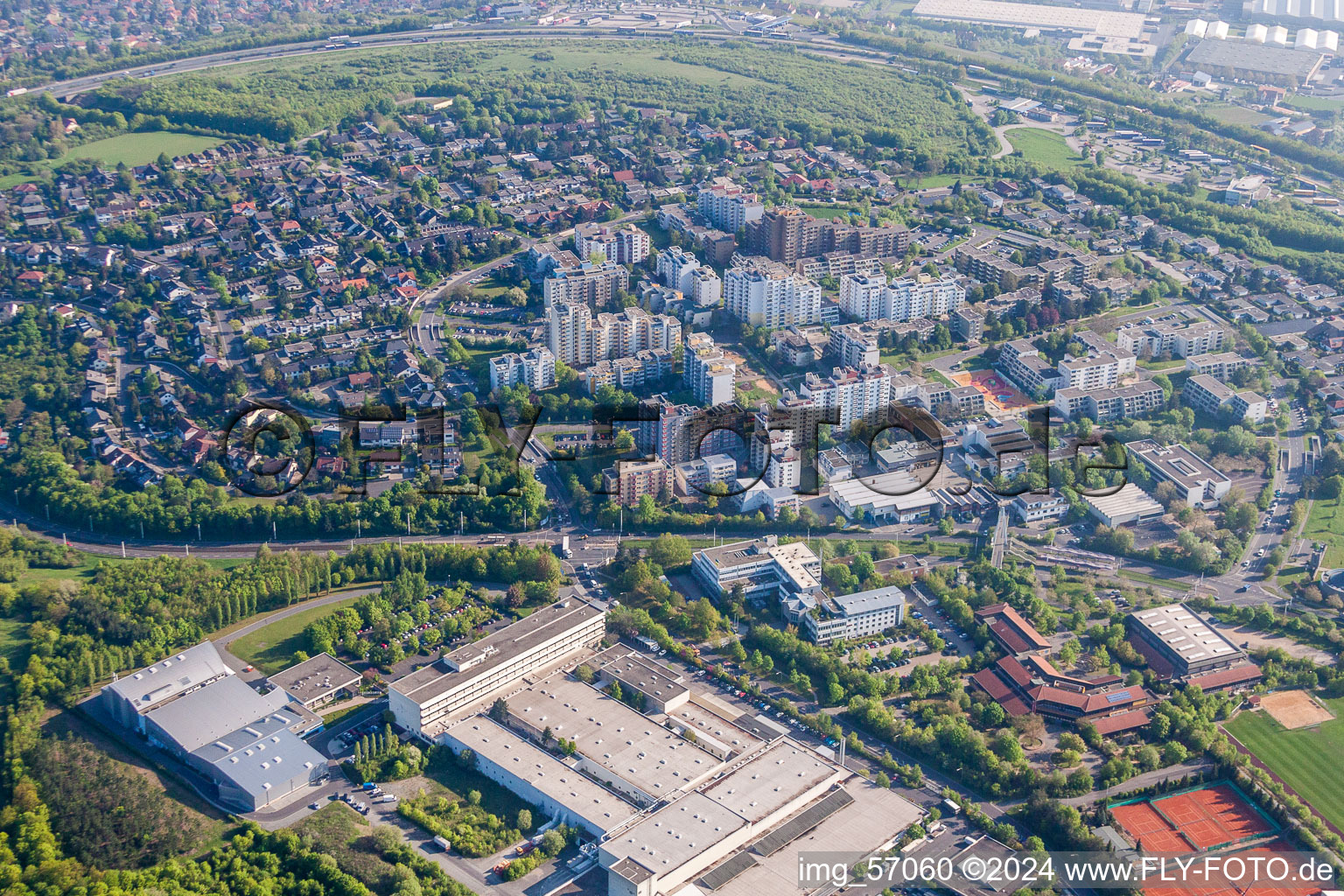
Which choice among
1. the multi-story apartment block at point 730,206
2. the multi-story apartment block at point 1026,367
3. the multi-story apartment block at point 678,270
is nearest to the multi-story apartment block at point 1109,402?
the multi-story apartment block at point 1026,367

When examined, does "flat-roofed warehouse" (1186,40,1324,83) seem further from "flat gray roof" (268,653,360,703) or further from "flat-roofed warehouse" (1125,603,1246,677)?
"flat gray roof" (268,653,360,703)

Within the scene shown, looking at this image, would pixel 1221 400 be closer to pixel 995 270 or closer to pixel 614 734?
pixel 995 270

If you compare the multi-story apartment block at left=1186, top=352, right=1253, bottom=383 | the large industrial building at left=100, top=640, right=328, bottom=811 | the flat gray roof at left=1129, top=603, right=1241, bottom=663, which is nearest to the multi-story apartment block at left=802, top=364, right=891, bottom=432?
the multi-story apartment block at left=1186, top=352, right=1253, bottom=383

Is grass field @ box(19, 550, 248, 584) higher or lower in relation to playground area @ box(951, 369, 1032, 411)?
lower

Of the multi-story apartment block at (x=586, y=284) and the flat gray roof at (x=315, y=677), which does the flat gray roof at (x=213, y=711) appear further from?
the multi-story apartment block at (x=586, y=284)

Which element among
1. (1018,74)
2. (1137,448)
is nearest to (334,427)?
(1137,448)

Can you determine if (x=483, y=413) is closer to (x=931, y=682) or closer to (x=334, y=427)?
(x=334, y=427)
